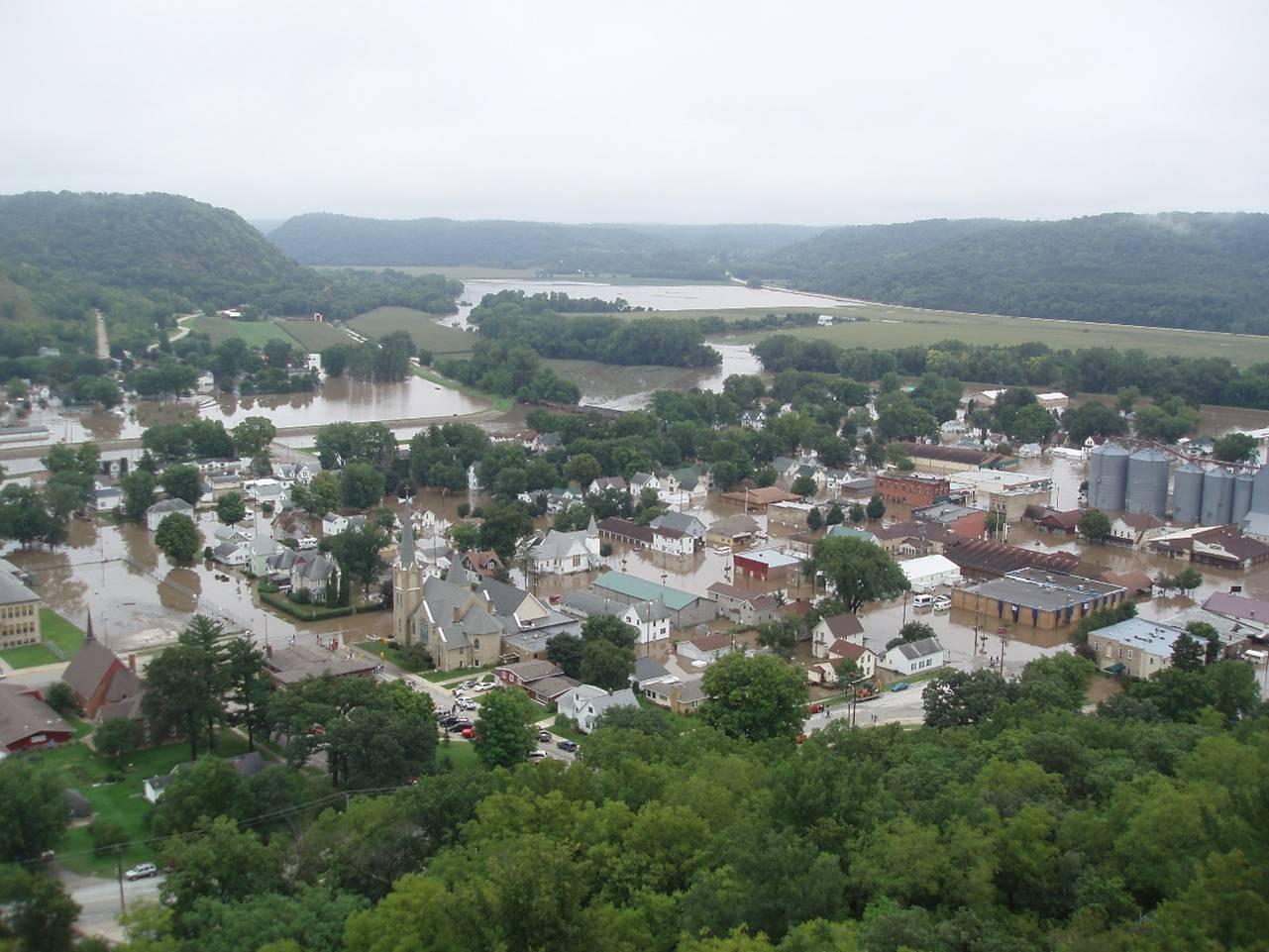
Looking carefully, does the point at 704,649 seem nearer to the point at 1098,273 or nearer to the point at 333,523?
the point at 333,523

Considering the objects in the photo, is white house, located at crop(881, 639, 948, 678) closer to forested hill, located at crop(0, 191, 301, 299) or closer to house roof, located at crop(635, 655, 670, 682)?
house roof, located at crop(635, 655, 670, 682)

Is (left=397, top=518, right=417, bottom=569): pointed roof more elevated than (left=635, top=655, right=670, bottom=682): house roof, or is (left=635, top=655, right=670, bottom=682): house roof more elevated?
(left=397, top=518, right=417, bottom=569): pointed roof

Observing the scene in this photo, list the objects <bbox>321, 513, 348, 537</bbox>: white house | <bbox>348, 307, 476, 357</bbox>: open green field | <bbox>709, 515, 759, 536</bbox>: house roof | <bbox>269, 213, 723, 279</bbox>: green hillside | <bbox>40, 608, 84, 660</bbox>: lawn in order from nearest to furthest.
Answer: <bbox>40, 608, 84, 660</bbox>: lawn < <bbox>321, 513, 348, 537</bbox>: white house < <bbox>709, 515, 759, 536</bbox>: house roof < <bbox>348, 307, 476, 357</bbox>: open green field < <bbox>269, 213, 723, 279</bbox>: green hillside

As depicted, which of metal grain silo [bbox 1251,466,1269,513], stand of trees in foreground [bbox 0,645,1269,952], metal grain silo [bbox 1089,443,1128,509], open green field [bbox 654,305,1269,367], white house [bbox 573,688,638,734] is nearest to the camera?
stand of trees in foreground [bbox 0,645,1269,952]

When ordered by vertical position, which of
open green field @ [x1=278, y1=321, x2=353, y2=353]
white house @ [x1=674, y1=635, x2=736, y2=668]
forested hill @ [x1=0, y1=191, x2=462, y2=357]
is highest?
forested hill @ [x1=0, y1=191, x2=462, y2=357]

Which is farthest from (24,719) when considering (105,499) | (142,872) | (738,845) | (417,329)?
(417,329)

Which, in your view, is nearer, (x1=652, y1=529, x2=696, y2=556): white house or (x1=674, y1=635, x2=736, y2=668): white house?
(x1=674, y1=635, x2=736, y2=668): white house

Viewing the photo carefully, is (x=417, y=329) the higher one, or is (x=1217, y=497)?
(x=417, y=329)

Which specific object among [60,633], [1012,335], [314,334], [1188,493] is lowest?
[60,633]

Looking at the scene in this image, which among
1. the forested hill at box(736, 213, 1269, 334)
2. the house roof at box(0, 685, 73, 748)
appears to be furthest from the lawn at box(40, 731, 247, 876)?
the forested hill at box(736, 213, 1269, 334)
